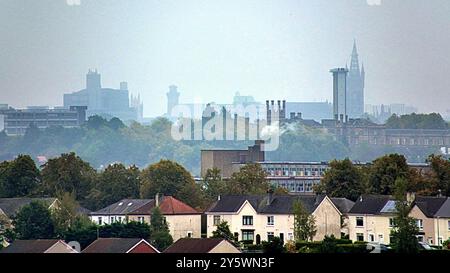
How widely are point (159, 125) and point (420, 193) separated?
127 feet

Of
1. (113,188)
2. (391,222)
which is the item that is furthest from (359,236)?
(113,188)

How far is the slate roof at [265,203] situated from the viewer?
89.8 ft

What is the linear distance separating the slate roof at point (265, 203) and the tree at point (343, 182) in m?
1.73

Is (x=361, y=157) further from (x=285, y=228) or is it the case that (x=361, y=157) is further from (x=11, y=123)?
(x=285, y=228)

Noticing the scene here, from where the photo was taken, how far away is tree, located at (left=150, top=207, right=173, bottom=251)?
73.2 feet

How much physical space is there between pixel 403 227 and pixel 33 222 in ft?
29.4

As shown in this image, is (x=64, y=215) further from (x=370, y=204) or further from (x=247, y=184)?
(x=247, y=184)

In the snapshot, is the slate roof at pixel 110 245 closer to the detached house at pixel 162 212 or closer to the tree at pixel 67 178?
the detached house at pixel 162 212

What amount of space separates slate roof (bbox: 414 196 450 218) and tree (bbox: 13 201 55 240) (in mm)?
6264

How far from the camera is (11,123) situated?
1984 inches

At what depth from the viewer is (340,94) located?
45906 millimetres

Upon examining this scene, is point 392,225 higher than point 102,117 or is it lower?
lower
